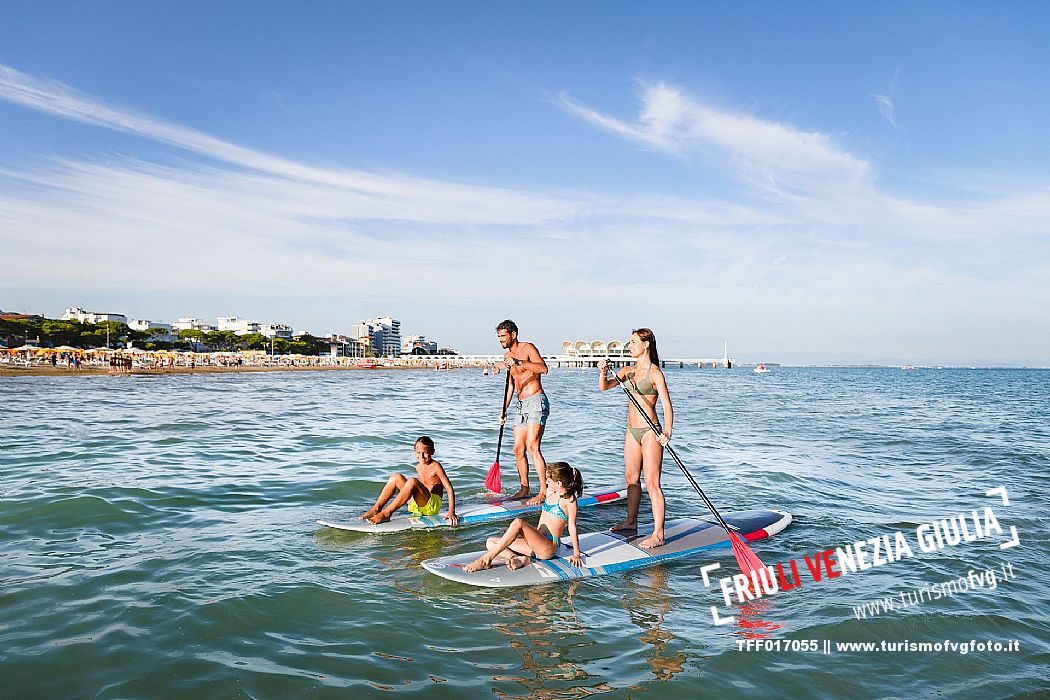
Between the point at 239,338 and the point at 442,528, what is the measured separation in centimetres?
13413

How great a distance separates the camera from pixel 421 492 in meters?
8.88

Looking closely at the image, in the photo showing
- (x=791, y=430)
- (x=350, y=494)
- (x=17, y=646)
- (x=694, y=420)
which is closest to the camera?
(x=17, y=646)

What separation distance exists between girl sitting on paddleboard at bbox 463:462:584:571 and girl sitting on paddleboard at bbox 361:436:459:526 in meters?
1.94

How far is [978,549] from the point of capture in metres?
8.23

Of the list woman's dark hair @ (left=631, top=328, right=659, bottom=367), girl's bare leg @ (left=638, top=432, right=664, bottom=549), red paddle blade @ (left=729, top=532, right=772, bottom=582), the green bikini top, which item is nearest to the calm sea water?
red paddle blade @ (left=729, top=532, right=772, bottom=582)

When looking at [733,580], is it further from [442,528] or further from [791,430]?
[791,430]

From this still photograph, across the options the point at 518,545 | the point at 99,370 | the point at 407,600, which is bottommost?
the point at 99,370

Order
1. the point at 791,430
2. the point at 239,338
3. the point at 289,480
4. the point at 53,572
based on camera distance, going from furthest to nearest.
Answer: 1. the point at 239,338
2. the point at 791,430
3. the point at 289,480
4. the point at 53,572

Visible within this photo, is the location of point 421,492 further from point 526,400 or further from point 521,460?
point 526,400

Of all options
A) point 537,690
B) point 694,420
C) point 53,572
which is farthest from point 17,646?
point 694,420

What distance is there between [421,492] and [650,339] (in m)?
3.71

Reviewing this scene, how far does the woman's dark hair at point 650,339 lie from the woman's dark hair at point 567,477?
178 centimetres

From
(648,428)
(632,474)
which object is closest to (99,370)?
(632,474)

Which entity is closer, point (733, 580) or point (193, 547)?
point (733, 580)
